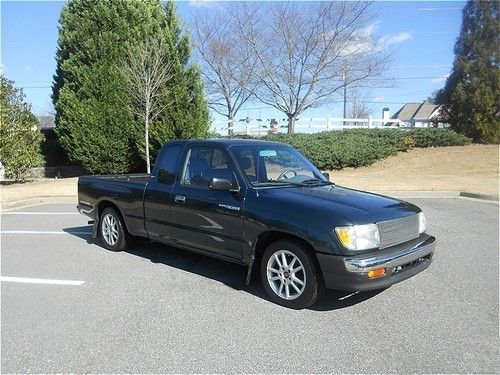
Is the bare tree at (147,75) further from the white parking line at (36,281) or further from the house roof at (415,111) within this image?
the house roof at (415,111)

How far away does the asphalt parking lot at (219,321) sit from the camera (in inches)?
139

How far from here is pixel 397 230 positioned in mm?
4566

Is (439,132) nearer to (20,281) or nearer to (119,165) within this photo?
(119,165)

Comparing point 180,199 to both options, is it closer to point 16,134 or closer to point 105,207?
point 105,207

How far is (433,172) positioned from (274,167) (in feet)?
51.4

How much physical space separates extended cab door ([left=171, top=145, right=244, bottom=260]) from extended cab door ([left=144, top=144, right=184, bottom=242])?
0.46 ft

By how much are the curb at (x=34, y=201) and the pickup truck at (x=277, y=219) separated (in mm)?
6986

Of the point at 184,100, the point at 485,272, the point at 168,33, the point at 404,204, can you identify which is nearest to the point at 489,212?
the point at 485,272

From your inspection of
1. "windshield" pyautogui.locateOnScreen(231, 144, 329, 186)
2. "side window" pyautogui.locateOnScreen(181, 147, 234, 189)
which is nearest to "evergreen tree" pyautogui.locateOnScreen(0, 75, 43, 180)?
"side window" pyautogui.locateOnScreen(181, 147, 234, 189)

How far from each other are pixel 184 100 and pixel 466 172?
1151 cm

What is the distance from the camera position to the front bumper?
416 centimetres

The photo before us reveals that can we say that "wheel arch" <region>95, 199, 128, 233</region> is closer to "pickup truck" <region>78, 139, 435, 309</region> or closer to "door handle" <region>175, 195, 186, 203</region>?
"pickup truck" <region>78, 139, 435, 309</region>

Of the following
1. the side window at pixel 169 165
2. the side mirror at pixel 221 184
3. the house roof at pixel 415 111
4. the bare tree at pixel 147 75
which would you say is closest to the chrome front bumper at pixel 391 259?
the side mirror at pixel 221 184

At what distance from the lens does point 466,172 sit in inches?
739
